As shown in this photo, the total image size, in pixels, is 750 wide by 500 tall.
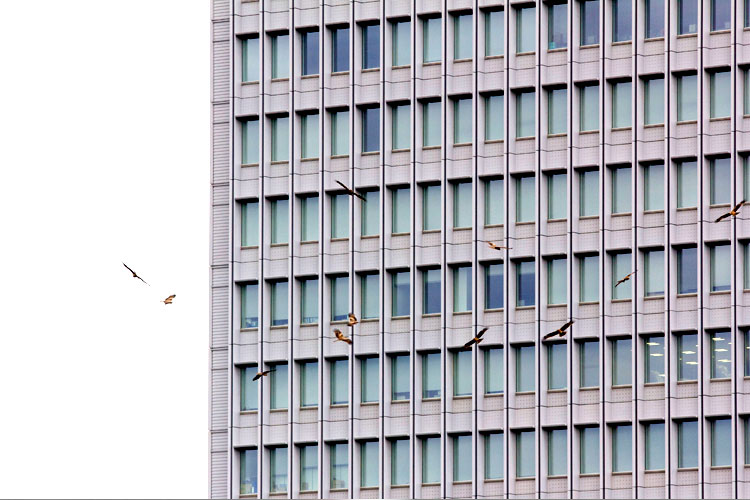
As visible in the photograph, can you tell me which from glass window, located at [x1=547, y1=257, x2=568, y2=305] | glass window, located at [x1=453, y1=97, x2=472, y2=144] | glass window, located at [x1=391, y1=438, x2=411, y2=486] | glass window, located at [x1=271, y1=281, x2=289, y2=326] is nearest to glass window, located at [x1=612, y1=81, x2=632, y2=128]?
glass window, located at [x1=547, y1=257, x2=568, y2=305]

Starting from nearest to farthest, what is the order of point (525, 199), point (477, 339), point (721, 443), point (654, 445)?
point (721, 443), point (654, 445), point (477, 339), point (525, 199)

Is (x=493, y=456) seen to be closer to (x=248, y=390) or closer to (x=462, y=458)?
(x=462, y=458)

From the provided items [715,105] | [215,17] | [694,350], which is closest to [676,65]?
[715,105]

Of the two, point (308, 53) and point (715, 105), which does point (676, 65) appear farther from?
point (308, 53)

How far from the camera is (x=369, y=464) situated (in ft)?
576

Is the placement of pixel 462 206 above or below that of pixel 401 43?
below

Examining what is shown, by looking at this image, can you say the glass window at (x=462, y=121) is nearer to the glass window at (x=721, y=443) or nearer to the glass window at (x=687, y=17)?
the glass window at (x=687, y=17)

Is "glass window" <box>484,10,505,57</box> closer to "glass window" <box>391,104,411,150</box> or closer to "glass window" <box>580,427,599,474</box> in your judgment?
"glass window" <box>391,104,411,150</box>

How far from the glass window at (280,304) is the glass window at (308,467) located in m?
6.12

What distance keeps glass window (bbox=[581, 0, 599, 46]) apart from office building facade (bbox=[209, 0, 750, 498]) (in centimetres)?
14

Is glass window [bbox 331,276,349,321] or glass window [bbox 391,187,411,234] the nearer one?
glass window [bbox 391,187,411,234]

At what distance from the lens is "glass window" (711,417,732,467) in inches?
6599

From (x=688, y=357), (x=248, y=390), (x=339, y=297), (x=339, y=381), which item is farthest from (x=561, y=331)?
(x=248, y=390)

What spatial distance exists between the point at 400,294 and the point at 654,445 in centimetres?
1456
